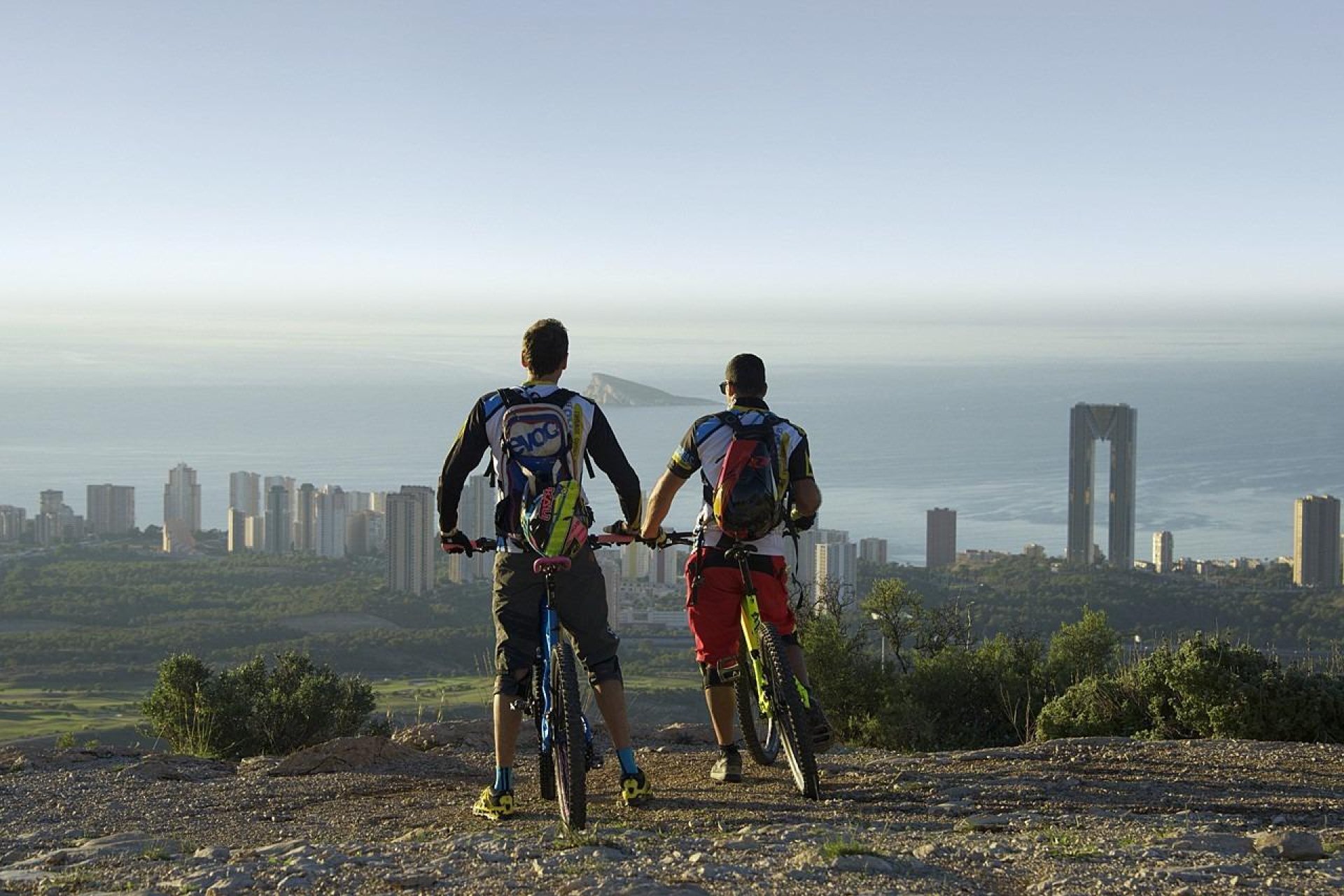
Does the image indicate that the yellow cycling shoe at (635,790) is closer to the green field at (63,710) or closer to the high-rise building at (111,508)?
the green field at (63,710)

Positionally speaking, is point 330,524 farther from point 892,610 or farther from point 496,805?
point 496,805

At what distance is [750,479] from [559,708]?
1189mm

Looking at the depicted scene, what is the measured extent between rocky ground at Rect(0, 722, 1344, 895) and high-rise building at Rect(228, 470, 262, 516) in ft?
223

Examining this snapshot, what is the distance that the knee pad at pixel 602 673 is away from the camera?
538cm

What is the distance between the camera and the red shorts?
5.77m

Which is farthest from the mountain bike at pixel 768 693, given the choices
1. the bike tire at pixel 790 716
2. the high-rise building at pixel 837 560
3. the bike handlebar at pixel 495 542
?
the high-rise building at pixel 837 560

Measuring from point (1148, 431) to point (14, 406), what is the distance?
125m

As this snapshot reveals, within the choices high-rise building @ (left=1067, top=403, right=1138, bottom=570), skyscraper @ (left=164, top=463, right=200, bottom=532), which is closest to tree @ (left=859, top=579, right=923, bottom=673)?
→ high-rise building @ (left=1067, top=403, right=1138, bottom=570)

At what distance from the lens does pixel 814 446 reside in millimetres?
121250

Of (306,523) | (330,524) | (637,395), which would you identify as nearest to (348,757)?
(637,395)

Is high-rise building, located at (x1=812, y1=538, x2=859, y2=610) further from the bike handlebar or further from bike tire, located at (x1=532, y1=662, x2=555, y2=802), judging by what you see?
the bike handlebar

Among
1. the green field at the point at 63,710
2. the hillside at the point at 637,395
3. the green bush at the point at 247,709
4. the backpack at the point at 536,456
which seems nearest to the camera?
the backpack at the point at 536,456

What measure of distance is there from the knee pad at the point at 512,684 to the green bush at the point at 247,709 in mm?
3410

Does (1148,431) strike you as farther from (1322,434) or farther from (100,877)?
(100,877)
